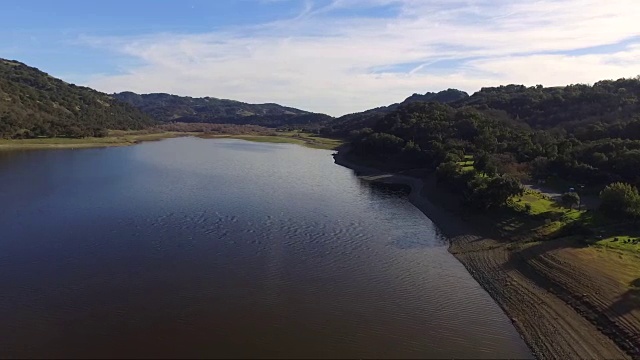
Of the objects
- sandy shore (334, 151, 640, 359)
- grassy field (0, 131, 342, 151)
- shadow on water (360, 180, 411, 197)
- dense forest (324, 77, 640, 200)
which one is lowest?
sandy shore (334, 151, 640, 359)

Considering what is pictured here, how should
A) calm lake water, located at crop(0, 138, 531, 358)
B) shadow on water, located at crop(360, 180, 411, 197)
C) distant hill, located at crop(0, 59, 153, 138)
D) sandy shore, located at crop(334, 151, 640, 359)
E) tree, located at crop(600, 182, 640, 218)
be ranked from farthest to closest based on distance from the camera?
distant hill, located at crop(0, 59, 153, 138)
shadow on water, located at crop(360, 180, 411, 197)
tree, located at crop(600, 182, 640, 218)
sandy shore, located at crop(334, 151, 640, 359)
calm lake water, located at crop(0, 138, 531, 358)

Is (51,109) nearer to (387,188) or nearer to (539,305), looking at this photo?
(387,188)

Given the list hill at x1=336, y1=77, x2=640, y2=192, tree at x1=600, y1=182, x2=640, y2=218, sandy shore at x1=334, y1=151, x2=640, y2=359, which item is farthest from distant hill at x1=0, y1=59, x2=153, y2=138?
tree at x1=600, y1=182, x2=640, y2=218

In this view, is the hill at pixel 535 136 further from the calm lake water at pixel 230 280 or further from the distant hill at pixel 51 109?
the distant hill at pixel 51 109

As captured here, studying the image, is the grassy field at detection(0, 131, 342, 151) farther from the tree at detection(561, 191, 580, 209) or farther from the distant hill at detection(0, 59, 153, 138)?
the tree at detection(561, 191, 580, 209)

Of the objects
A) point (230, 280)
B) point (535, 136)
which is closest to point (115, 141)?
point (535, 136)

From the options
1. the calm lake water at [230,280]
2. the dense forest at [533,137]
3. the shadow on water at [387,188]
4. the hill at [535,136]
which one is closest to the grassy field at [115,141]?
the hill at [535,136]
